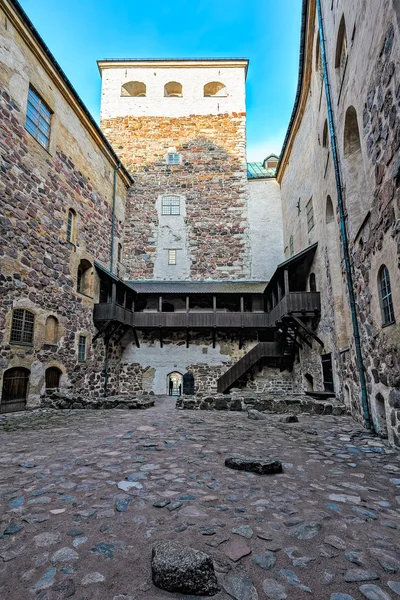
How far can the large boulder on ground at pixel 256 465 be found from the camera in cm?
398

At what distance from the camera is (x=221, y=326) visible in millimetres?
16672

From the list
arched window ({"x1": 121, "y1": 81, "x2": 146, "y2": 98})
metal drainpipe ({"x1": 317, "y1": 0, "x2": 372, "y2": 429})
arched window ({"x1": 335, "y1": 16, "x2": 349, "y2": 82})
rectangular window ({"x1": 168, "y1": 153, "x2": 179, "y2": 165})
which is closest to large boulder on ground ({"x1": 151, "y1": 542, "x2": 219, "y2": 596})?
metal drainpipe ({"x1": 317, "y1": 0, "x2": 372, "y2": 429})

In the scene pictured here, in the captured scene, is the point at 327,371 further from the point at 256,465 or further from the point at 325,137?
the point at 256,465

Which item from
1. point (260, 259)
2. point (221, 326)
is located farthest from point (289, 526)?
point (260, 259)

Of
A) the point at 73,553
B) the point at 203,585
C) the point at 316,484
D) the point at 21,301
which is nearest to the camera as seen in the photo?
the point at 203,585

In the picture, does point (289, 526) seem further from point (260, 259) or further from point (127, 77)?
point (127, 77)

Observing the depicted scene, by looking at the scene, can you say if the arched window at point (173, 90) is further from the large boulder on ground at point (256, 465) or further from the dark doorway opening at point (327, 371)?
the large boulder on ground at point (256, 465)

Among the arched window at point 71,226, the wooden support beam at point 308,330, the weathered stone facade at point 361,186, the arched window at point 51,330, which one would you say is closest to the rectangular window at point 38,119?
the arched window at point 71,226

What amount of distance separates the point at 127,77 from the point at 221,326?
19665mm

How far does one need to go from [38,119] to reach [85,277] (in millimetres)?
6346

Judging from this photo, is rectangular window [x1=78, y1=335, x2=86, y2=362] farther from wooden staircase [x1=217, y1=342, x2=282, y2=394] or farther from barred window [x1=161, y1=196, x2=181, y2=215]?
barred window [x1=161, y1=196, x2=181, y2=215]

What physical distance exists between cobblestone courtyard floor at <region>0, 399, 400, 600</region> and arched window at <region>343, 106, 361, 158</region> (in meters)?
6.53

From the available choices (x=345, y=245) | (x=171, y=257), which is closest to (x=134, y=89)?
(x=171, y=257)

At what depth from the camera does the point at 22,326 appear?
10406 mm
